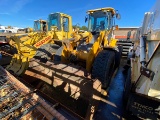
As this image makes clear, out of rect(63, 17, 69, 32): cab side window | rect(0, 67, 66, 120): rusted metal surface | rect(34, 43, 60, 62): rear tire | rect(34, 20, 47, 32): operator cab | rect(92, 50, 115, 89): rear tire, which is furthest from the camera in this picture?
rect(34, 20, 47, 32): operator cab

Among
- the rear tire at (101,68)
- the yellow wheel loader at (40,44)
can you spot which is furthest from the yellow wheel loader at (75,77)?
the yellow wheel loader at (40,44)

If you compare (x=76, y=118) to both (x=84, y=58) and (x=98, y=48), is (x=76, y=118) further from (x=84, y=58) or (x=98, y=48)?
(x=98, y=48)

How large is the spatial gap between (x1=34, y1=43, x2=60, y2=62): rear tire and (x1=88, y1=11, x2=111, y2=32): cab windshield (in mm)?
1996

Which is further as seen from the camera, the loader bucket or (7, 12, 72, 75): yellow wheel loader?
(7, 12, 72, 75): yellow wheel loader

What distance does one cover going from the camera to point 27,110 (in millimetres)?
1918

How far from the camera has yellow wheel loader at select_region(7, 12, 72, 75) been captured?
160 inches

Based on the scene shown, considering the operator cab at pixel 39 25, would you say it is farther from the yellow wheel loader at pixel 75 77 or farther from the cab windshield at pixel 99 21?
the yellow wheel loader at pixel 75 77

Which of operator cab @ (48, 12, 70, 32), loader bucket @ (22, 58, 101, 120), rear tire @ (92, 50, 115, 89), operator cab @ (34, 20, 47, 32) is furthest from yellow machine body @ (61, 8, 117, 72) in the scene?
operator cab @ (34, 20, 47, 32)

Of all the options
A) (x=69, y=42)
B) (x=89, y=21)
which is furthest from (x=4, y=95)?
(x=89, y=21)

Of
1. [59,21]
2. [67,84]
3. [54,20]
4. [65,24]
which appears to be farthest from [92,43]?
[54,20]

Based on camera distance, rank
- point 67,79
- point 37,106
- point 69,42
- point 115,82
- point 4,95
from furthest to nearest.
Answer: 1. point 115,82
2. point 69,42
3. point 67,79
4. point 4,95
5. point 37,106

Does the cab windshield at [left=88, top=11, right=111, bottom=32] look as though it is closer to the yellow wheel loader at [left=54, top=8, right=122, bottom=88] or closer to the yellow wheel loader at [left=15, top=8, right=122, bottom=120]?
the yellow wheel loader at [left=54, top=8, right=122, bottom=88]

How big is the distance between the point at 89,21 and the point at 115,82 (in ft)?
9.56

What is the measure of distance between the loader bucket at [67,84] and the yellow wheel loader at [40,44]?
0.89 m
